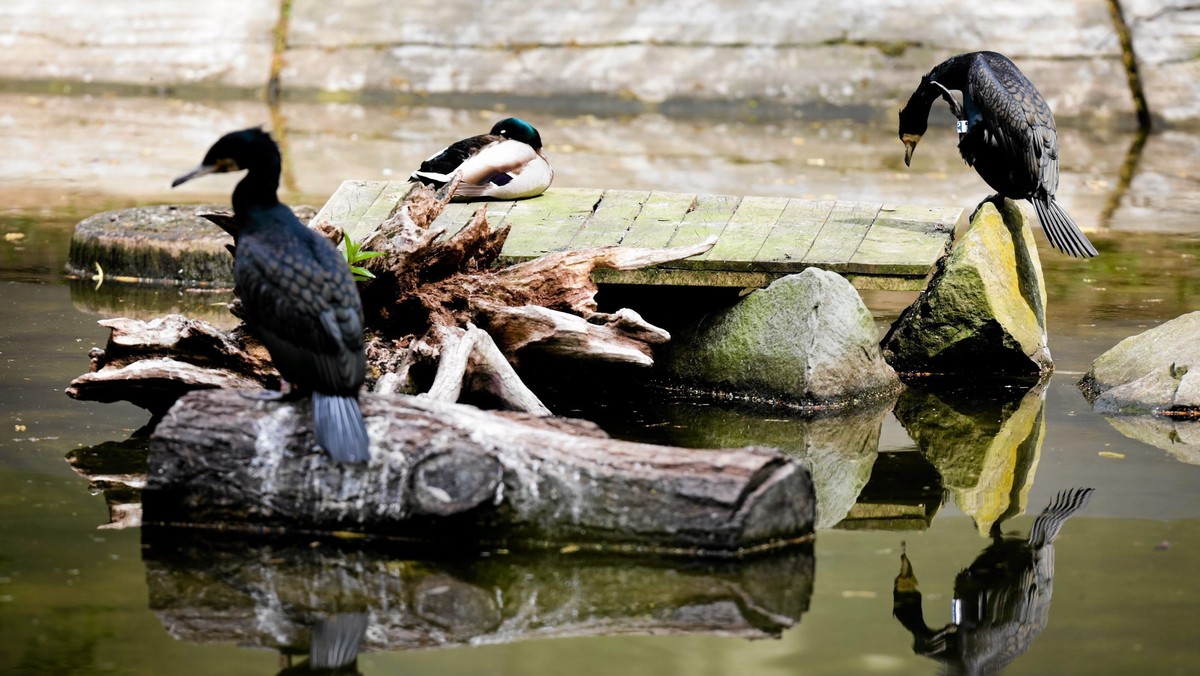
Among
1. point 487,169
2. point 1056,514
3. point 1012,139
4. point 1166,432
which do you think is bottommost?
point 1166,432

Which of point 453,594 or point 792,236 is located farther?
point 792,236

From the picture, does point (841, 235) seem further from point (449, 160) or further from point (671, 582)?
point (671, 582)

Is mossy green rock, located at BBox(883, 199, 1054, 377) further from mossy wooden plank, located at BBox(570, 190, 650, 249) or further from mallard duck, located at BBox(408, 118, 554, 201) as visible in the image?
mallard duck, located at BBox(408, 118, 554, 201)

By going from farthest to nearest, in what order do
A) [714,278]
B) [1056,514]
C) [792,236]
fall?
[792,236] < [714,278] < [1056,514]

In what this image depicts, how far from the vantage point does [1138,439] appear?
5.43 metres

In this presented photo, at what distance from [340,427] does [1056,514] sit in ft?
7.29

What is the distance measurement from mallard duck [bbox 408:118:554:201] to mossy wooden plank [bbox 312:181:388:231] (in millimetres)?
211

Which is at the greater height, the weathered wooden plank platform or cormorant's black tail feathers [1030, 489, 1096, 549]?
the weathered wooden plank platform

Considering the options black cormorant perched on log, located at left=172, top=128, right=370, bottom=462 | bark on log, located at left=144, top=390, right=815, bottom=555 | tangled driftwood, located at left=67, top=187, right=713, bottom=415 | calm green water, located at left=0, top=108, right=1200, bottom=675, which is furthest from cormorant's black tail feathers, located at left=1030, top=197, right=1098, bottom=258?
black cormorant perched on log, located at left=172, top=128, right=370, bottom=462

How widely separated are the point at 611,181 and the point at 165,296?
4256mm

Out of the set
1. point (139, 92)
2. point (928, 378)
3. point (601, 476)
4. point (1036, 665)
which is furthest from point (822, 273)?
point (139, 92)

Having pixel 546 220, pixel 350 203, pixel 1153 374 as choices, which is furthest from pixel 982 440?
pixel 350 203

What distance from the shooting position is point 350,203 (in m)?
6.73

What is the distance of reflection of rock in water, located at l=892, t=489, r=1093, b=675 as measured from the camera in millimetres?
3541
